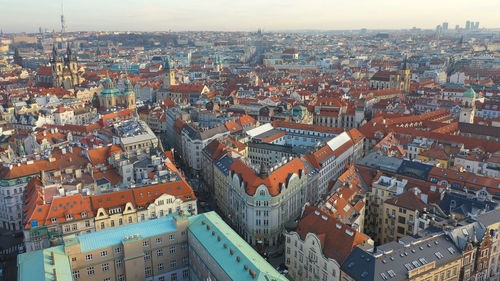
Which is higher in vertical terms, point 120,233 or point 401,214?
point 120,233

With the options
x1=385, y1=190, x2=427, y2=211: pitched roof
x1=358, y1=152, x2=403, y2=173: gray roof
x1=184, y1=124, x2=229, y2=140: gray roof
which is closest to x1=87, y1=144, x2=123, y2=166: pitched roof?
x1=184, y1=124, x2=229, y2=140: gray roof

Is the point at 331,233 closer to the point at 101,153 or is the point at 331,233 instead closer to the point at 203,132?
the point at 101,153

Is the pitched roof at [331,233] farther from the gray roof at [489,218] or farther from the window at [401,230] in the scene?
the gray roof at [489,218]

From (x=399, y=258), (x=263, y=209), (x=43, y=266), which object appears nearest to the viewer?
(x=43, y=266)

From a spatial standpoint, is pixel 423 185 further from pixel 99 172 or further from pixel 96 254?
pixel 99 172

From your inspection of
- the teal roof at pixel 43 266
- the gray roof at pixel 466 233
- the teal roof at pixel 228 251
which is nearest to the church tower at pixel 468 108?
the gray roof at pixel 466 233

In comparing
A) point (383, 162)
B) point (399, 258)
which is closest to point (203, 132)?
point (383, 162)
